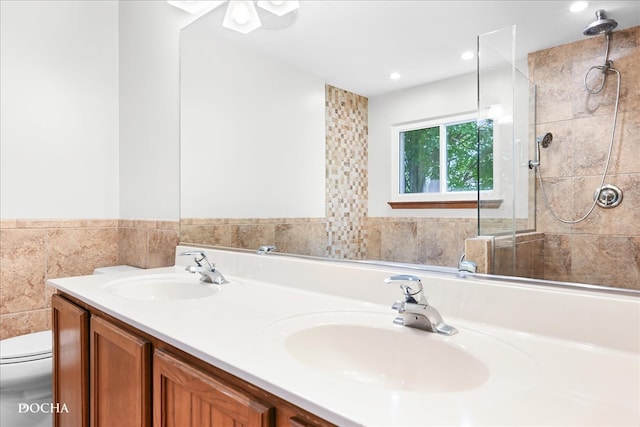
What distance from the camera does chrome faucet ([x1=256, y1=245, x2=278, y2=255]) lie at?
1544mm

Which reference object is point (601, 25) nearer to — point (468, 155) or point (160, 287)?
point (468, 155)

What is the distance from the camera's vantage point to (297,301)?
1173mm

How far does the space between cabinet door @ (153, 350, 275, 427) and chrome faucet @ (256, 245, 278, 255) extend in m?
0.67

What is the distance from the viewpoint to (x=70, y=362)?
1.37 m

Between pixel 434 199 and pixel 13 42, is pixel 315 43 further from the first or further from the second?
pixel 13 42

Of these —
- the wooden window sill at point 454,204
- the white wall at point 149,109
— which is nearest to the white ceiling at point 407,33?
the wooden window sill at point 454,204

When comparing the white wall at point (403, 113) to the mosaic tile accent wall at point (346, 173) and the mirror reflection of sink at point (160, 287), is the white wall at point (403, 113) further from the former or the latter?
the mirror reflection of sink at point (160, 287)

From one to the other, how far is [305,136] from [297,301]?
0.62 meters

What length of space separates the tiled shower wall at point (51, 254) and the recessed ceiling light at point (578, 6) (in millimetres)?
1829

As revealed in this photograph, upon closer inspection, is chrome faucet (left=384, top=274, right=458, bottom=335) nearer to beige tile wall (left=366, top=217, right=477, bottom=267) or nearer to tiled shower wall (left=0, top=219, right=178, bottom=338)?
beige tile wall (left=366, top=217, right=477, bottom=267)

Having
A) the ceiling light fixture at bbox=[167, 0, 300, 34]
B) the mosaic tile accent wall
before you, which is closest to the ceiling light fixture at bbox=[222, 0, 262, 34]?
the ceiling light fixture at bbox=[167, 0, 300, 34]

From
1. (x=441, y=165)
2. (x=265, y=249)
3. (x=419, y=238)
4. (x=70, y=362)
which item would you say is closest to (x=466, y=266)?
(x=419, y=238)

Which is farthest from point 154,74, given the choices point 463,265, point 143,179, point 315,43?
point 463,265

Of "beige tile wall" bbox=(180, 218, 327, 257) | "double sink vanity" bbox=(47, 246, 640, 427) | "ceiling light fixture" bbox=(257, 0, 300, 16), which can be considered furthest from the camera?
"ceiling light fixture" bbox=(257, 0, 300, 16)
